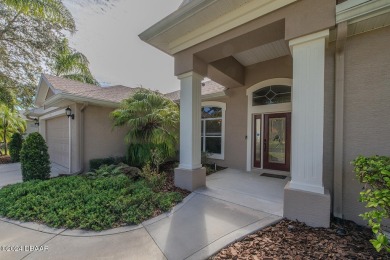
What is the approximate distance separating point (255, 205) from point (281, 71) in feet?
16.1

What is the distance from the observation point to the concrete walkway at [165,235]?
258cm

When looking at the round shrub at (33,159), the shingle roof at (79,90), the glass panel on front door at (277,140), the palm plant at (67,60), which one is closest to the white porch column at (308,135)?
the glass panel on front door at (277,140)

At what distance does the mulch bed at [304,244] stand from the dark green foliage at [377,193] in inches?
13.0

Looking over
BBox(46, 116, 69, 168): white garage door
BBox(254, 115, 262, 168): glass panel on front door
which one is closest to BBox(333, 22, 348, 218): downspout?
BBox(254, 115, 262, 168): glass panel on front door

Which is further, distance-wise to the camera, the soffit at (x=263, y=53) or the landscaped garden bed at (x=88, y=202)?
the soffit at (x=263, y=53)

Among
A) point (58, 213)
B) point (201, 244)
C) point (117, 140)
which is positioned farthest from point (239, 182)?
point (117, 140)

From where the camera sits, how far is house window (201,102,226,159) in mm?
8289

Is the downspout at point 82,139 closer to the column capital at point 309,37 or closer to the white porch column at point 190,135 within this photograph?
the white porch column at point 190,135

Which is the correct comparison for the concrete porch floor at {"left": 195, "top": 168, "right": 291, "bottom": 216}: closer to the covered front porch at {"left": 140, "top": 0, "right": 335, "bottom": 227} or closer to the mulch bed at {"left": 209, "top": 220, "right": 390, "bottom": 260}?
the covered front porch at {"left": 140, "top": 0, "right": 335, "bottom": 227}

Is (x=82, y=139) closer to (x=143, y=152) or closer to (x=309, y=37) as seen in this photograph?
(x=143, y=152)

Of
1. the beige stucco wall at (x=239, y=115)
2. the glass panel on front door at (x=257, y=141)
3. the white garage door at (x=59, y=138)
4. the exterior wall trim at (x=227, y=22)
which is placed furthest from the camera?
the white garage door at (x=59, y=138)

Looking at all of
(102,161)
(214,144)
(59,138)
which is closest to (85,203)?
(102,161)

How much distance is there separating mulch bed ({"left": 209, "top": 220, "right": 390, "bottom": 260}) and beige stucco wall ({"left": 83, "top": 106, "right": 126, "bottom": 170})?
21.9 ft

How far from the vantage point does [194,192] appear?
4797 mm
